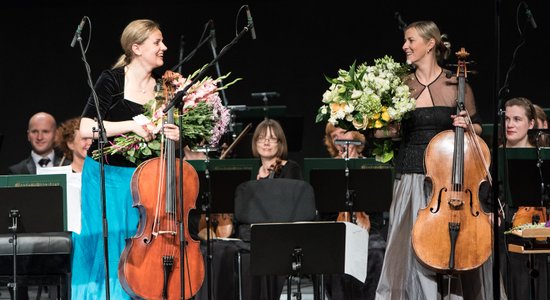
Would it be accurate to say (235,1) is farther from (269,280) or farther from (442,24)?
(269,280)

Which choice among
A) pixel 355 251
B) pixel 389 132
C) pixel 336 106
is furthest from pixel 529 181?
pixel 336 106

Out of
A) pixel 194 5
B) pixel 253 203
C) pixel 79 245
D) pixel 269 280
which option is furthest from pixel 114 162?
pixel 194 5

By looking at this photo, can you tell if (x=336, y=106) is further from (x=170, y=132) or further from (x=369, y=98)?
(x=170, y=132)

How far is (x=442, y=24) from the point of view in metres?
9.97

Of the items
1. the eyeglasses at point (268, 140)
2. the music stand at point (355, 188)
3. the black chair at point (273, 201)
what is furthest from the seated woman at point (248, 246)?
the music stand at point (355, 188)

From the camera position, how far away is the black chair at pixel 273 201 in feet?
20.9

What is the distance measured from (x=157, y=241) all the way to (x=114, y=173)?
56cm

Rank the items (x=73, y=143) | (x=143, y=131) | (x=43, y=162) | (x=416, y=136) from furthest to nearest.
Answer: (x=43, y=162) < (x=73, y=143) < (x=416, y=136) < (x=143, y=131)

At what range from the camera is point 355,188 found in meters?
6.74

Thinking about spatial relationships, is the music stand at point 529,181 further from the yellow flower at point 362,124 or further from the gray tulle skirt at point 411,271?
the yellow flower at point 362,124

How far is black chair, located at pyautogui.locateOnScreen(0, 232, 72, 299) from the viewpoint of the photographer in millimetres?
5965

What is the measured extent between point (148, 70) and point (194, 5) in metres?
5.30

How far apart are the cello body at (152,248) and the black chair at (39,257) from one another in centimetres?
137

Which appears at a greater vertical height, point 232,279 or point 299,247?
point 299,247
